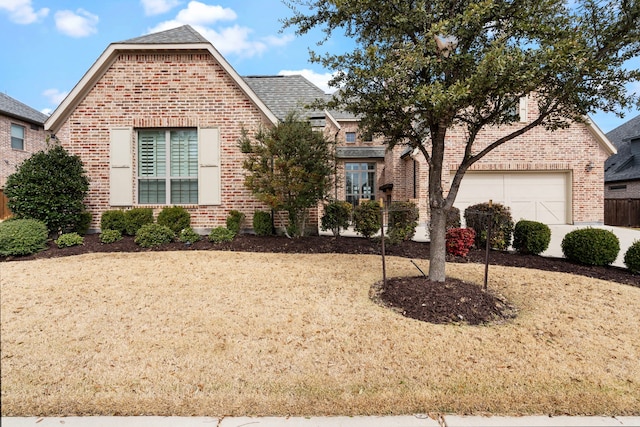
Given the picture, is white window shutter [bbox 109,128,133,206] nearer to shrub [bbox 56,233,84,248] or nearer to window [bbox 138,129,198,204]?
window [bbox 138,129,198,204]

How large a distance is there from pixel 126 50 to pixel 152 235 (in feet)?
16.0

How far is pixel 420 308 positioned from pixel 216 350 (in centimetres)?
246

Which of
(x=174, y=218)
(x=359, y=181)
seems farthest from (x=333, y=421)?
(x=359, y=181)

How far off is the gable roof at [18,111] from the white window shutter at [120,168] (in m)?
14.9

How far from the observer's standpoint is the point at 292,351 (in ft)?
10.6

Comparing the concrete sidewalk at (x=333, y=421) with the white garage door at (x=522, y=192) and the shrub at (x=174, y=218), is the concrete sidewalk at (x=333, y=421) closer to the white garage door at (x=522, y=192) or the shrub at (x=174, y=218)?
the shrub at (x=174, y=218)

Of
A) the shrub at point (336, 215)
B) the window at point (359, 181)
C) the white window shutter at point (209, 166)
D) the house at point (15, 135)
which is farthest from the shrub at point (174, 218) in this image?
the house at point (15, 135)

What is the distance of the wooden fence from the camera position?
1712 centimetres

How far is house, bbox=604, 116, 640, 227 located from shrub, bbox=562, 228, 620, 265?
14.6 metres

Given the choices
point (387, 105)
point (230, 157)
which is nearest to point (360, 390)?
point (387, 105)

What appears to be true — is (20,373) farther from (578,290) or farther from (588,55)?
(578,290)

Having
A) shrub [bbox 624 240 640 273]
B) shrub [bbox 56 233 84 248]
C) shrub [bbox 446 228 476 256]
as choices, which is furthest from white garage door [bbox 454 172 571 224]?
shrub [bbox 56 233 84 248]

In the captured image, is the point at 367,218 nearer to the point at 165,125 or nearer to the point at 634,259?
the point at 634,259

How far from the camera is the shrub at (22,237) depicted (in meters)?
6.85
